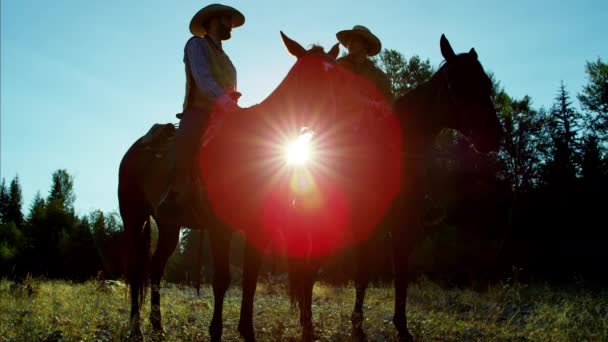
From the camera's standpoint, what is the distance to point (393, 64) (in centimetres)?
3353

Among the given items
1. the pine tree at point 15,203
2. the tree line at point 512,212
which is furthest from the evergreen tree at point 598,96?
the pine tree at point 15,203

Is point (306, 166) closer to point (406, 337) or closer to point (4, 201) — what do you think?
point (406, 337)

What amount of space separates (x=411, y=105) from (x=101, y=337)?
5101 mm

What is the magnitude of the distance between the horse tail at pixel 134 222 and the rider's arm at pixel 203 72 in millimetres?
2535

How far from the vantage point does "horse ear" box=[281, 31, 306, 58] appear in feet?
20.6

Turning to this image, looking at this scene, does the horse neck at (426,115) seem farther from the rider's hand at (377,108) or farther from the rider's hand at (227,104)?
the rider's hand at (227,104)

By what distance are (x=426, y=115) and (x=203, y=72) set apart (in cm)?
308

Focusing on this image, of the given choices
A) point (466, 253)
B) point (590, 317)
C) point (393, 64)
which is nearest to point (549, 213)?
point (466, 253)

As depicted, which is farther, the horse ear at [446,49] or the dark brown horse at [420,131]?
the horse ear at [446,49]

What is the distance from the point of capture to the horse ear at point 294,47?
6277 millimetres

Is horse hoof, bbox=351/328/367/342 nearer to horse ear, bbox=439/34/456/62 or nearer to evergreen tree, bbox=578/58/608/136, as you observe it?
horse ear, bbox=439/34/456/62

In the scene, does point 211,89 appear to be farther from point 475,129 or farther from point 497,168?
point 497,168

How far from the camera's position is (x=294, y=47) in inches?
247

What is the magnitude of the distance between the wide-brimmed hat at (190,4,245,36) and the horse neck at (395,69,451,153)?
2.67 metres
